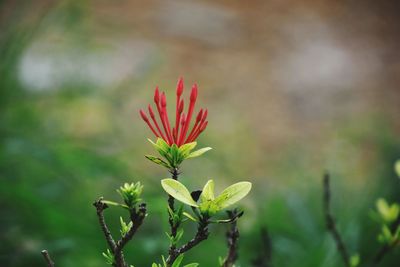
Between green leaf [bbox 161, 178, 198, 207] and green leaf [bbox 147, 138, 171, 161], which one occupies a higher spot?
green leaf [bbox 147, 138, 171, 161]

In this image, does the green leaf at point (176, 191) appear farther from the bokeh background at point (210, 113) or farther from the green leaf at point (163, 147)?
the bokeh background at point (210, 113)

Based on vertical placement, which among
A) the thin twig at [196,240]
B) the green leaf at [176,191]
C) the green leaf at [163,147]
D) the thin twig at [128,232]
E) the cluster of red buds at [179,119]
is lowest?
the thin twig at [196,240]

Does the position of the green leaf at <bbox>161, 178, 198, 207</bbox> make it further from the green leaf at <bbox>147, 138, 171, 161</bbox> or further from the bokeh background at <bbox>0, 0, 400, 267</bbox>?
the bokeh background at <bbox>0, 0, 400, 267</bbox>

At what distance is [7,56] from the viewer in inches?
58.0

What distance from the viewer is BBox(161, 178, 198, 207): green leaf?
0.45 metres

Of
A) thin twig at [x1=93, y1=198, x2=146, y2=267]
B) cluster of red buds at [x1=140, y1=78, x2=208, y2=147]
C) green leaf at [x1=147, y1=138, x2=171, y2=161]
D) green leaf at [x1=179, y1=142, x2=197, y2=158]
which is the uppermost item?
cluster of red buds at [x1=140, y1=78, x2=208, y2=147]

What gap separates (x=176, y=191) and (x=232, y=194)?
50mm

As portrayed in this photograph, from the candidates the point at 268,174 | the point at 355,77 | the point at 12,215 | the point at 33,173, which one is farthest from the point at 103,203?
the point at 355,77

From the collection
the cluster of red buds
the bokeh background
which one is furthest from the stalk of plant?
the bokeh background

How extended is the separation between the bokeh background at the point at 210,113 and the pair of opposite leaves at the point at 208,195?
0.59 meters

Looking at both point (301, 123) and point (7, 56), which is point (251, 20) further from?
point (7, 56)

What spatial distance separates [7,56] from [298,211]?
0.85 metres

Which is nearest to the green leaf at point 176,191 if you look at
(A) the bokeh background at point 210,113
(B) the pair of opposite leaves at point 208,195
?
(B) the pair of opposite leaves at point 208,195

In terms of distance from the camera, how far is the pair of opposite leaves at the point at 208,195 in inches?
17.7
